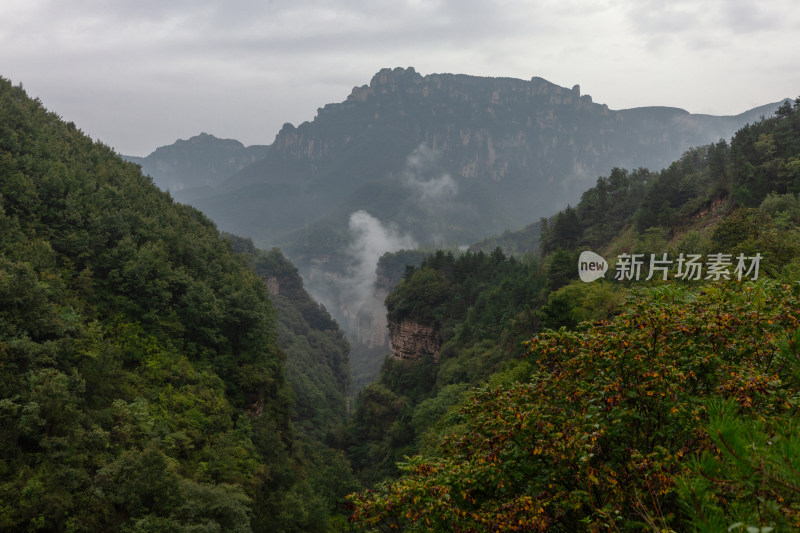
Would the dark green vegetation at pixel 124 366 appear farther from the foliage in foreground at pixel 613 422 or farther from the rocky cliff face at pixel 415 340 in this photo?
the rocky cliff face at pixel 415 340

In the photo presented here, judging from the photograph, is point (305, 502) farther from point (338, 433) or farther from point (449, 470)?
point (338, 433)

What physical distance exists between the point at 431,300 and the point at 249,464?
3866 cm

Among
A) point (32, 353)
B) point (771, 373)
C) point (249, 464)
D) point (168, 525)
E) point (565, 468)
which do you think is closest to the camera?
point (771, 373)

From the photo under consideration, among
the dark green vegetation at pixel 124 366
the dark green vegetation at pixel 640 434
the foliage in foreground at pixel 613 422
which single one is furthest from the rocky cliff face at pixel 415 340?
the foliage in foreground at pixel 613 422

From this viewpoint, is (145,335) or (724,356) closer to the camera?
(724,356)

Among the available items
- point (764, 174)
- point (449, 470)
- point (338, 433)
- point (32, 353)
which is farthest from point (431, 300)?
point (449, 470)

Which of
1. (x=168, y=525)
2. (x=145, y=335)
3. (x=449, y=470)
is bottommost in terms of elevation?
(x=168, y=525)

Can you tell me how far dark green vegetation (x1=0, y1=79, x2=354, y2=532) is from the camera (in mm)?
13258

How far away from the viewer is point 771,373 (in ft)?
20.4

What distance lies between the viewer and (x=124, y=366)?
21375 millimetres

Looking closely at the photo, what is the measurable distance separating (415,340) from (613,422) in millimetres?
53394

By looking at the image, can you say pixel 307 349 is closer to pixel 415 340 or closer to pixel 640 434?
pixel 415 340

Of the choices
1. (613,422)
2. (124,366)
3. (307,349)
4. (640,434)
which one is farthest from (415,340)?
(613,422)

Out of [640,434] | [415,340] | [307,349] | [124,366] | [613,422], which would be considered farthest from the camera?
[307,349]
